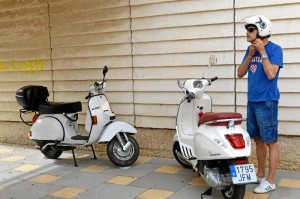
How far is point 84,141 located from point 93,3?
2434 mm

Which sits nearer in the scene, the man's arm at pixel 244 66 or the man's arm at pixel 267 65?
the man's arm at pixel 267 65

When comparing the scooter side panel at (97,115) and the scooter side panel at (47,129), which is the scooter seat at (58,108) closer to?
the scooter side panel at (47,129)

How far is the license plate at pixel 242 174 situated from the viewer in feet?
12.9

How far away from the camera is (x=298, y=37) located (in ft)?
16.9

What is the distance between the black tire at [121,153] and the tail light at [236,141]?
2100 mm

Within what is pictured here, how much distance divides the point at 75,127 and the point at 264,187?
322cm

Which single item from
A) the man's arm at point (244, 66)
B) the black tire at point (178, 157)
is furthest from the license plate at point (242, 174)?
the black tire at point (178, 157)

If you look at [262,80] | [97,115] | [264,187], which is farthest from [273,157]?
[97,115]

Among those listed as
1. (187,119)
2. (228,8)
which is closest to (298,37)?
(228,8)

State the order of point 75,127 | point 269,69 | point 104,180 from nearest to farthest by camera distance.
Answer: point 269,69, point 104,180, point 75,127

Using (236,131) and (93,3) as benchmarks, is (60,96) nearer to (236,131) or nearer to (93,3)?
(93,3)

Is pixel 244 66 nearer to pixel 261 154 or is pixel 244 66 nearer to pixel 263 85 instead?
pixel 263 85

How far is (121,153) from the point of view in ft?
19.4

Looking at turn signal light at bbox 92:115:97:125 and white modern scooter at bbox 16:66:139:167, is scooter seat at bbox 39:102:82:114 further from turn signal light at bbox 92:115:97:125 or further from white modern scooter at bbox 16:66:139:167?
turn signal light at bbox 92:115:97:125
